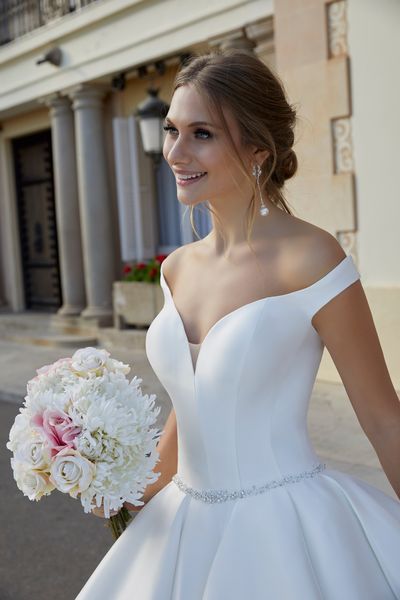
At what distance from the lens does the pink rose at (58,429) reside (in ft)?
4.69

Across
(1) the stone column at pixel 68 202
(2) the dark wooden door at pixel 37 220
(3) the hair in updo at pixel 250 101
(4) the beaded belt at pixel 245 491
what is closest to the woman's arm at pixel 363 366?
(4) the beaded belt at pixel 245 491

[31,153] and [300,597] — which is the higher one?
[31,153]

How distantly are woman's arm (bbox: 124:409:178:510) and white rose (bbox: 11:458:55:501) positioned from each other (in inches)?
13.3

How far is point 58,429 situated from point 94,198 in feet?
29.0

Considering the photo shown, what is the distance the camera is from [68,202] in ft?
35.2

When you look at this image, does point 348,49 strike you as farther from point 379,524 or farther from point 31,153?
point 31,153

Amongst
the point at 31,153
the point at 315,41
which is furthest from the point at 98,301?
the point at 315,41

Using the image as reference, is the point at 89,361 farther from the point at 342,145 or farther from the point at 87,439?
the point at 342,145

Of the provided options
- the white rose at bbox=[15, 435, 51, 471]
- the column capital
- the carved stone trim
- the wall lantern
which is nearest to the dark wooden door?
the column capital

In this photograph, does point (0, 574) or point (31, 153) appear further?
point (31, 153)

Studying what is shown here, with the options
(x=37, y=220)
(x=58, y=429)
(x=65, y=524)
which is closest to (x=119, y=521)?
(x=58, y=429)

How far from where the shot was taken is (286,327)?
1434mm

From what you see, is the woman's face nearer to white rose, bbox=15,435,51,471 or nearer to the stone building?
white rose, bbox=15,435,51,471

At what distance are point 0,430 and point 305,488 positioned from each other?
4945 millimetres
